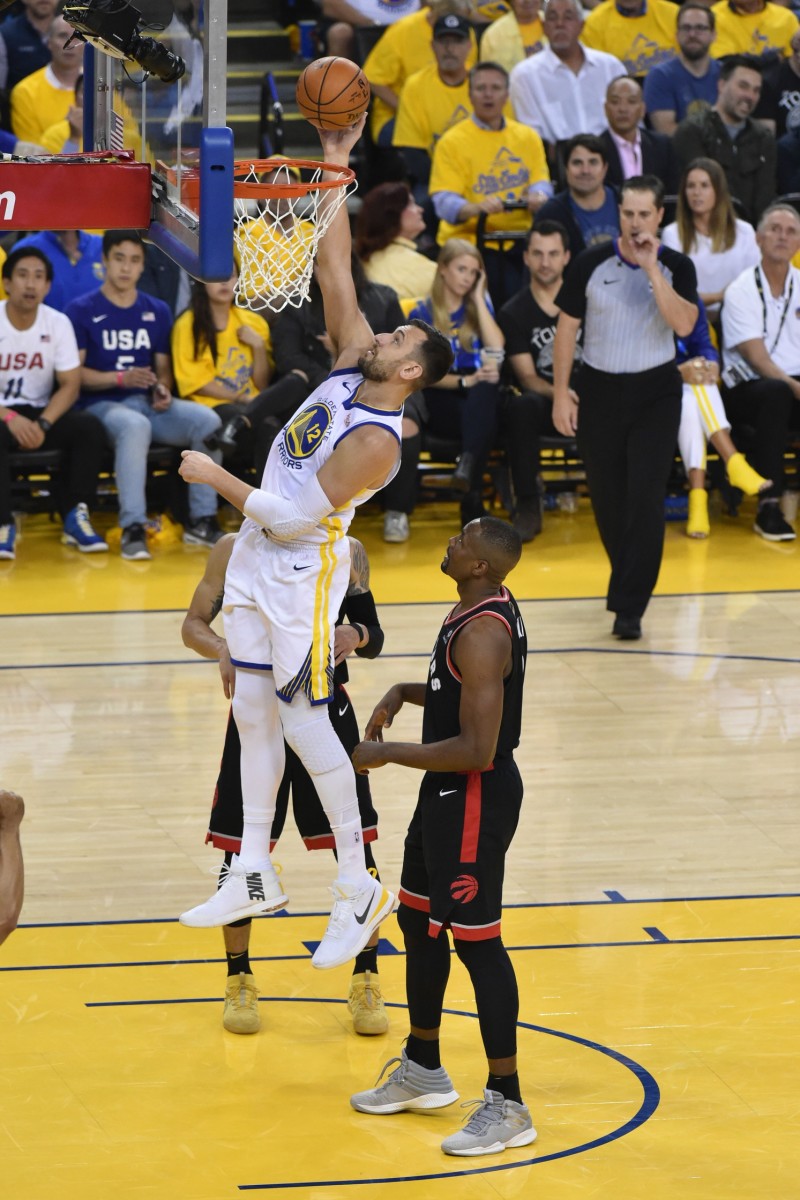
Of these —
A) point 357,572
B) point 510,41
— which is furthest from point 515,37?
point 357,572

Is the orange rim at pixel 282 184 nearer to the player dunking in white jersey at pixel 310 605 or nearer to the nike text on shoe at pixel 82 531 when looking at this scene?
the player dunking in white jersey at pixel 310 605

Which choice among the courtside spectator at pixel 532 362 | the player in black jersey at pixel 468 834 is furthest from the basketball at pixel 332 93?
the courtside spectator at pixel 532 362

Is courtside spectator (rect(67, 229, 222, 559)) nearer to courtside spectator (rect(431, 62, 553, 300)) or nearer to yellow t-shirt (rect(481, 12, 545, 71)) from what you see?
courtside spectator (rect(431, 62, 553, 300))

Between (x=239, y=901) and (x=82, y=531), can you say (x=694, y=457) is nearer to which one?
(x=82, y=531)

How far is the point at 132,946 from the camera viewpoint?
6.26 metres

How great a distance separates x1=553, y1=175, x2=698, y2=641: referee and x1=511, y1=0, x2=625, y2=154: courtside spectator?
4041mm

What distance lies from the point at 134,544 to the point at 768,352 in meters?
4.19

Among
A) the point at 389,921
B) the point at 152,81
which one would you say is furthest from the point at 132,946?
the point at 152,81

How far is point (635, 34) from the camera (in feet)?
47.9

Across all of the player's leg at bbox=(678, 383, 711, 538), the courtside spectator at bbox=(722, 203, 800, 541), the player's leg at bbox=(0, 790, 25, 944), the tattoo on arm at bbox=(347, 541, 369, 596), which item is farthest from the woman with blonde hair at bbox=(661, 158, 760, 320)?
the player's leg at bbox=(0, 790, 25, 944)

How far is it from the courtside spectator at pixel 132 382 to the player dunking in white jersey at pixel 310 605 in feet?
19.6

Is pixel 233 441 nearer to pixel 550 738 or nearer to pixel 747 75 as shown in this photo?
pixel 550 738

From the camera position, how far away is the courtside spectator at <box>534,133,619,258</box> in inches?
484

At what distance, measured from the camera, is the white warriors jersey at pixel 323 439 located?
17.6ft
